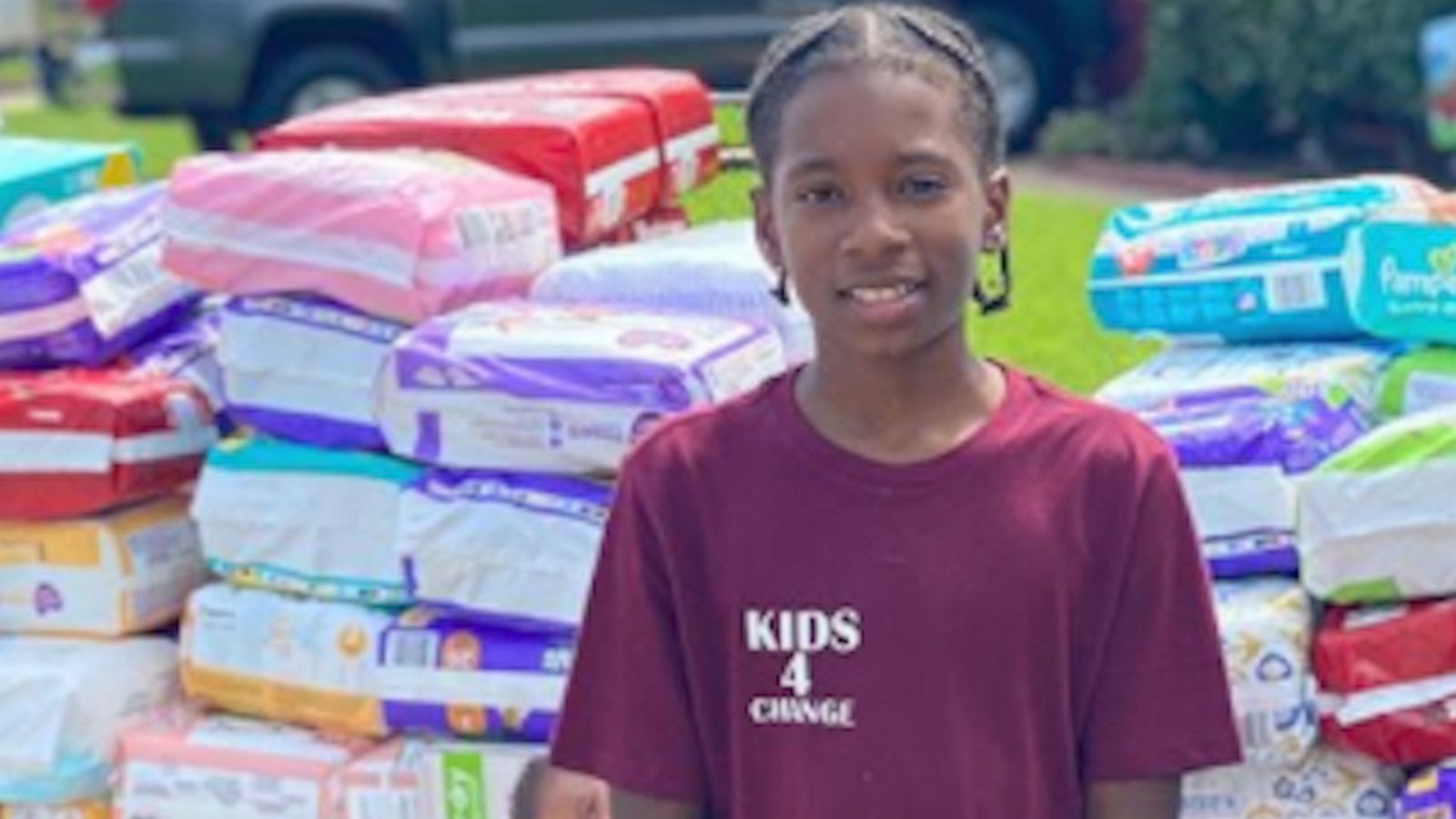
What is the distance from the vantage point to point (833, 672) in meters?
2.42

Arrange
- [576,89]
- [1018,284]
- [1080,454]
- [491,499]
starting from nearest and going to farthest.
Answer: [1080,454]
[491,499]
[576,89]
[1018,284]

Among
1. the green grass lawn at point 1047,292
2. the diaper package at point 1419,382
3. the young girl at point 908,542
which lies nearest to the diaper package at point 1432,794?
the diaper package at point 1419,382

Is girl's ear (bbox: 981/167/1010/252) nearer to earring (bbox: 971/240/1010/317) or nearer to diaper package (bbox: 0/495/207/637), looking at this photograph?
earring (bbox: 971/240/1010/317)

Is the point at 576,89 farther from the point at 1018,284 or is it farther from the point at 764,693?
the point at 1018,284

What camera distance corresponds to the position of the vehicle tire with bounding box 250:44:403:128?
1256 centimetres

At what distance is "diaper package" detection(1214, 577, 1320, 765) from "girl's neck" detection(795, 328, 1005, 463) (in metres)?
0.93

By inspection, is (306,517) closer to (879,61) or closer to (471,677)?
(471,677)

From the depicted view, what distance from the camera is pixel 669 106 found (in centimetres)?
453

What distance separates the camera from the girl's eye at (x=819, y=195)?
7.88 feet

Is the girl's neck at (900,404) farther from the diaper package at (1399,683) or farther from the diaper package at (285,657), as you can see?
the diaper package at (285,657)

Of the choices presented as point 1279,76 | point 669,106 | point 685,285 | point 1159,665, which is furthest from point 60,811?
point 1279,76

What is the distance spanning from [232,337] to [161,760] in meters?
0.61

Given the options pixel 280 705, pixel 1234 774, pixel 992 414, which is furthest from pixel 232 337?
pixel 992 414

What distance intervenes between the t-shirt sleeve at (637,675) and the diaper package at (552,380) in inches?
41.2
